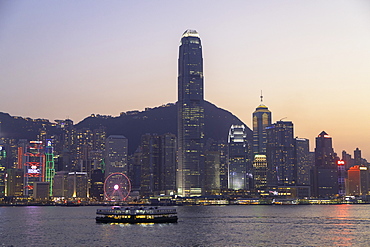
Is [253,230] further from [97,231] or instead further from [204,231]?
[97,231]

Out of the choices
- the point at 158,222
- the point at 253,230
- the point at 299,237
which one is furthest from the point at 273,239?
the point at 158,222

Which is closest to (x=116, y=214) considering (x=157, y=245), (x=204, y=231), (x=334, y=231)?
(x=204, y=231)

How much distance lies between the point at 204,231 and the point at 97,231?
25613 mm

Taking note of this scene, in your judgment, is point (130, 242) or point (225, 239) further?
point (225, 239)

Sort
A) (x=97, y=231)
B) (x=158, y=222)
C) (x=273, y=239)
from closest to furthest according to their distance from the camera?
(x=273, y=239)
(x=97, y=231)
(x=158, y=222)

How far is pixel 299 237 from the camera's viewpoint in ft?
408

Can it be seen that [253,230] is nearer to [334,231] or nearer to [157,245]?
[334,231]

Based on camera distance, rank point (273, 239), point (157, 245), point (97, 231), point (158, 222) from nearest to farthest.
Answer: point (157, 245)
point (273, 239)
point (97, 231)
point (158, 222)

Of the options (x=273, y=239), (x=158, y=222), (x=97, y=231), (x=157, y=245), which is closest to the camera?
(x=157, y=245)

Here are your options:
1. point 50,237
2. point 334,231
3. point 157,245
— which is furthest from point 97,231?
point 334,231

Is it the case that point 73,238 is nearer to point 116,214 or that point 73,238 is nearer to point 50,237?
point 50,237

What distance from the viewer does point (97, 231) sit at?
135000 mm

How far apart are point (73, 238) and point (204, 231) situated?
3355cm

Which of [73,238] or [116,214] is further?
[116,214]
